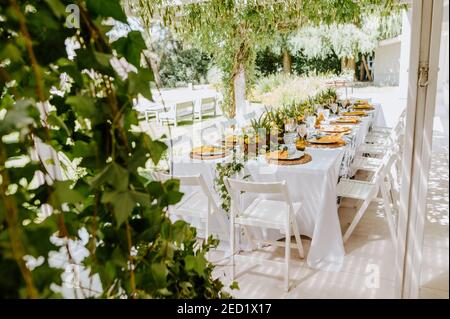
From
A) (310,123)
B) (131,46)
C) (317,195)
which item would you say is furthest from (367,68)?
(131,46)

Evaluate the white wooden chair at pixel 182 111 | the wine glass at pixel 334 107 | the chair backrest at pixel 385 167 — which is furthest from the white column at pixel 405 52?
the white wooden chair at pixel 182 111

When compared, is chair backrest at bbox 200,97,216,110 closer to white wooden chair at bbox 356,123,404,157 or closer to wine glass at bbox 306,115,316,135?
wine glass at bbox 306,115,316,135

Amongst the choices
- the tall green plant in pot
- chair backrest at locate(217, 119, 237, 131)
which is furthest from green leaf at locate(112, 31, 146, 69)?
chair backrest at locate(217, 119, 237, 131)

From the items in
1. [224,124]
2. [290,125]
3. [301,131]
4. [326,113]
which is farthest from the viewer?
[326,113]

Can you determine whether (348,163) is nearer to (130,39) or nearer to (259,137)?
(259,137)

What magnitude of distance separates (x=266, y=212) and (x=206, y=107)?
2.36 meters

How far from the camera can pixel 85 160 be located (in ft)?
1.89

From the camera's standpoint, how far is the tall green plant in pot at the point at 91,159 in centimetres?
46

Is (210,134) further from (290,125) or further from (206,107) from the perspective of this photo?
(206,107)

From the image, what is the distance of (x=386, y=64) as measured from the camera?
2.77 m

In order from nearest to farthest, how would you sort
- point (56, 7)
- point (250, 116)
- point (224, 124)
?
point (56, 7) → point (224, 124) → point (250, 116)

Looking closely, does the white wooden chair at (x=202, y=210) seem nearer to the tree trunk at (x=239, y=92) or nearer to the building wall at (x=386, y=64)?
the building wall at (x=386, y=64)

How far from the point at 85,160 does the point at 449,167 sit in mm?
528

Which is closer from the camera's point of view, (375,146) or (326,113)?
(326,113)
